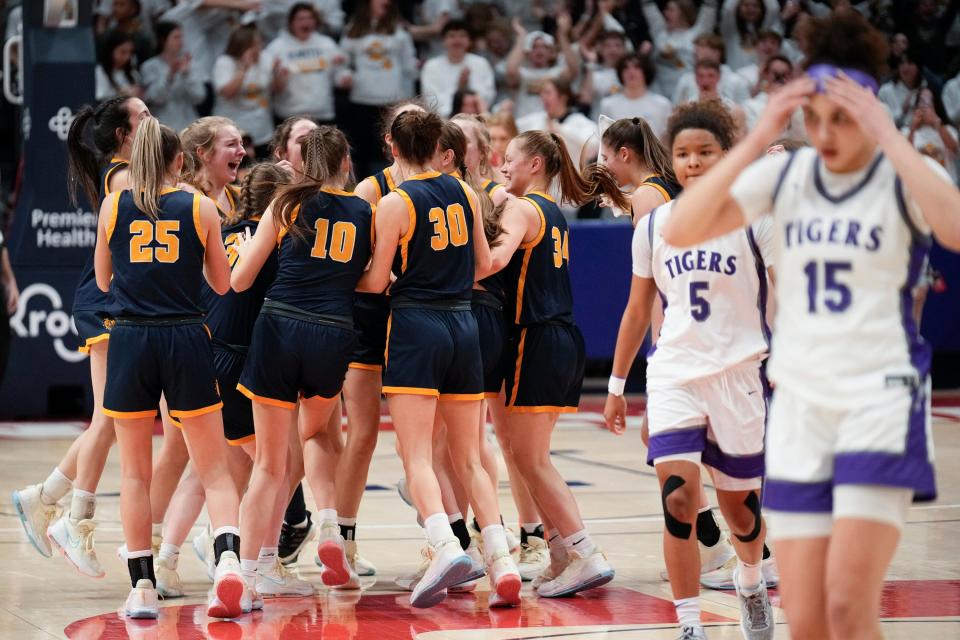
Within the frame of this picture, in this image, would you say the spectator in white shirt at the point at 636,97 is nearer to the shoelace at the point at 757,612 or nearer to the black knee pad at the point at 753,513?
the black knee pad at the point at 753,513

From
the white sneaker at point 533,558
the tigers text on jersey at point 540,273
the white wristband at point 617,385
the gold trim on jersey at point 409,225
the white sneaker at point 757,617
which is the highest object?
the gold trim on jersey at point 409,225

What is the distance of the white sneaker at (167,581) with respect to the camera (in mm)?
6254

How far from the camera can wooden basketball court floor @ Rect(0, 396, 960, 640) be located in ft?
18.2

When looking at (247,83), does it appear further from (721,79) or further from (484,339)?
(484,339)

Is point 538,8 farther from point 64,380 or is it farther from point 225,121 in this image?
point 225,121

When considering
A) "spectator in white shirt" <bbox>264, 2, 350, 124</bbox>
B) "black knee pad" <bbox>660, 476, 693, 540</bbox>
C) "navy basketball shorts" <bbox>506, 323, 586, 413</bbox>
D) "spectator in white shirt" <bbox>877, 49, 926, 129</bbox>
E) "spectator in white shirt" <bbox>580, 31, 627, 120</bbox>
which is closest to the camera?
"black knee pad" <bbox>660, 476, 693, 540</bbox>

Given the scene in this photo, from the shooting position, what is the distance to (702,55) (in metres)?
14.1

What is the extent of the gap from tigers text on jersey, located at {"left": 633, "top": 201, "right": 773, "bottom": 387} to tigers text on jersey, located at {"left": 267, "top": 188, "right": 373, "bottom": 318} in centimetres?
145

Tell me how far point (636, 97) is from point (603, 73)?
804 mm

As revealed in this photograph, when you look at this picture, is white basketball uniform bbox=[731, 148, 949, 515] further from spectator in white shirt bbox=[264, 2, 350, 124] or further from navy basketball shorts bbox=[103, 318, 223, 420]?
spectator in white shirt bbox=[264, 2, 350, 124]

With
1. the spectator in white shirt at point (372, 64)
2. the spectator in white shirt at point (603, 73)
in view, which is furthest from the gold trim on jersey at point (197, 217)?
the spectator in white shirt at point (603, 73)

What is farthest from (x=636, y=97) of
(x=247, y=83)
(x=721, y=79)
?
(x=247, y=83)

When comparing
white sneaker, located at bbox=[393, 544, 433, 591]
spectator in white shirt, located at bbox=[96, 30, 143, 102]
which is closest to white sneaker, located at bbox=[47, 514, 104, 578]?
white sneaker, located at bbox=[393, 544, 433, 591]

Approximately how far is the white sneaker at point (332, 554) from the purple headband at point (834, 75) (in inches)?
127
